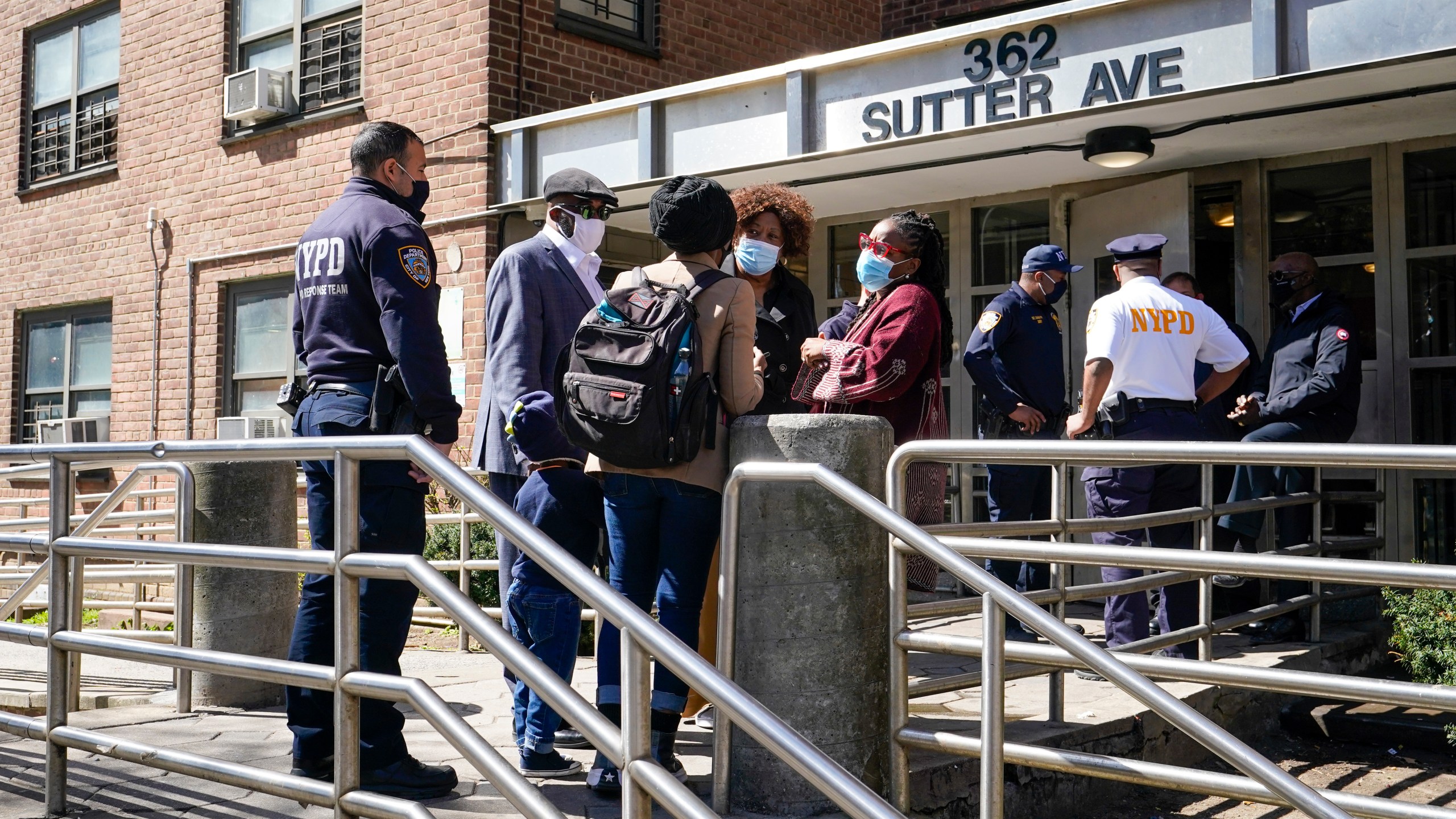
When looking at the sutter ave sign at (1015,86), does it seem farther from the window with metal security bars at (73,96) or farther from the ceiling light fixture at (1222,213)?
the window with metal security bars at (73,96)

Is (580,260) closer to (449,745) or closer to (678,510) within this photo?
(678,510)

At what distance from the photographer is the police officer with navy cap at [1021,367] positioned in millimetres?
5816

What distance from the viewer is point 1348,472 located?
731cm

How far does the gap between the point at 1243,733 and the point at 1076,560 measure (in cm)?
263

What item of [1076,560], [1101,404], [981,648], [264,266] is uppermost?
[264,266]

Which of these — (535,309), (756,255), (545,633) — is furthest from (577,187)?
(545,633)

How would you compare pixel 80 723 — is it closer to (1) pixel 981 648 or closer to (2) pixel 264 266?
(1) pixel 981 648

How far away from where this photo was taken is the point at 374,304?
12.2 ft

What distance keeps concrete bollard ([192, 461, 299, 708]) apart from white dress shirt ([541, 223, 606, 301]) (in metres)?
1.66

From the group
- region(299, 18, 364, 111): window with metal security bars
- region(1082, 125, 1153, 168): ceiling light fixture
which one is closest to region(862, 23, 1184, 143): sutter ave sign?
region(1082, 125, 1153, 168): ceiling light fixture

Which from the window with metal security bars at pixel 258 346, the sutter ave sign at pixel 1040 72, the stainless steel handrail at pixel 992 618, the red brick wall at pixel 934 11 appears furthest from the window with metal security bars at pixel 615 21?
the stainless steel handrail at pixel 992 618

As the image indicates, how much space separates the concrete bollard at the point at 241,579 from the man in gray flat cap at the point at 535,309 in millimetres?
1290

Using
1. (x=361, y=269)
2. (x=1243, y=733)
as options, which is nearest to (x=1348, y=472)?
(x=1243, y=733)

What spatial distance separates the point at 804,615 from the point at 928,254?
174cm
